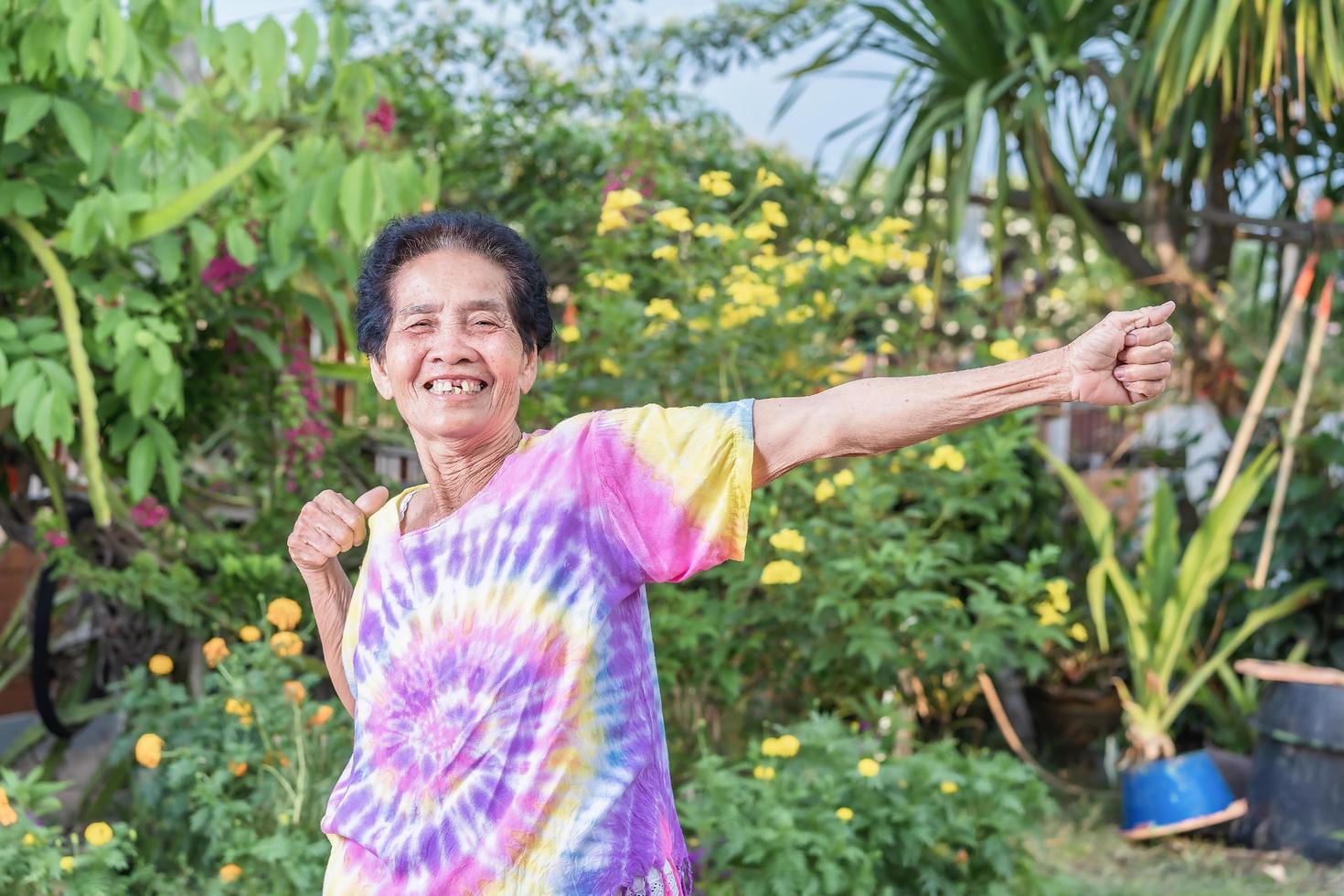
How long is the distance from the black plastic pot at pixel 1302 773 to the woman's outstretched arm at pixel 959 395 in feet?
11.1

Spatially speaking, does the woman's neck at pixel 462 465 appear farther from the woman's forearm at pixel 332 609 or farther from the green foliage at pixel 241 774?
the green foliage at pixel 241 774

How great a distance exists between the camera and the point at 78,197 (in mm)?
2807

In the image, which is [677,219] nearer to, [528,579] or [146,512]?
[146,512]

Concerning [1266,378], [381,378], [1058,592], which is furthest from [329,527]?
[1266,378]

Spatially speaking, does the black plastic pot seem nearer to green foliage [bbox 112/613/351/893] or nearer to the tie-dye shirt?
green foliage [bbox 112/613/351/893]

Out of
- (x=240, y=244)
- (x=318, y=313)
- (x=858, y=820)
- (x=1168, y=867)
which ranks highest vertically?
(x=240, y=244)

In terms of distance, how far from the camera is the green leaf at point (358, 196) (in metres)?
2.54

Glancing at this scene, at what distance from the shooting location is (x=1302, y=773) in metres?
3.94

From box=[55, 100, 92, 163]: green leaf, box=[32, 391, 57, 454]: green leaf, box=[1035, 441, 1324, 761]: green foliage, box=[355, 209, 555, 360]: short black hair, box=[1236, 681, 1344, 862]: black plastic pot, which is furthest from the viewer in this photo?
box=[1035, 441, 1324, 761]: green foliage

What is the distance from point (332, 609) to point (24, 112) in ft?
5.62

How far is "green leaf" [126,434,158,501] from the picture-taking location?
2791 millimetres

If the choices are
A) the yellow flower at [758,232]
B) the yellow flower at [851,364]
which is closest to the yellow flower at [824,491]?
the yellow flower at [851,364]

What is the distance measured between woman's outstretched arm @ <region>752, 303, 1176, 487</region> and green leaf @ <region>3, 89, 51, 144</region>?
6.71 feet

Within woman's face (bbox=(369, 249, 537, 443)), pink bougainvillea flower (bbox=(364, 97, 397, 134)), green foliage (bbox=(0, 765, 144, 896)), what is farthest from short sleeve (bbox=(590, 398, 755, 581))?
pink bougainvillea flower (bbox=(364, 97, 397, 134))
